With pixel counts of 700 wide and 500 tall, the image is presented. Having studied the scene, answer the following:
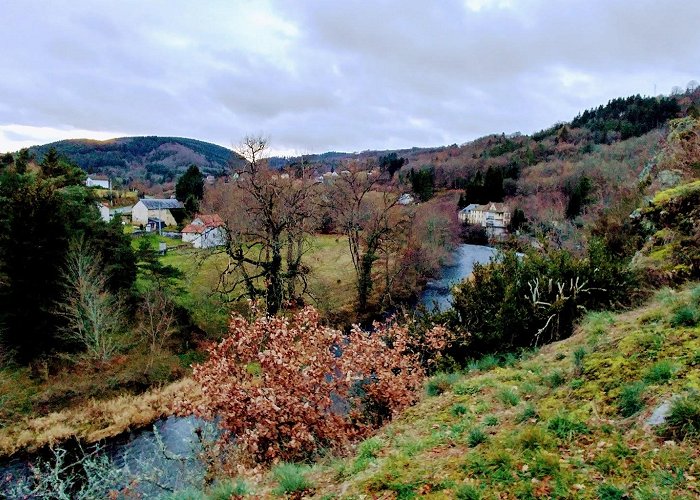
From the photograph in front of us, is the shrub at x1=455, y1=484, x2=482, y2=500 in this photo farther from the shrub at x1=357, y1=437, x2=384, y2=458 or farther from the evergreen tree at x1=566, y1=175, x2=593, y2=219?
the evergreen tree at x1=566, y1=175, x2=593, y2=219

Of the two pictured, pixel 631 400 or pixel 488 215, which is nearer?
pixel 631 400

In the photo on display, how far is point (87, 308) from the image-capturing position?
19.2 meters

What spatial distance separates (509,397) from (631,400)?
6.13 ft

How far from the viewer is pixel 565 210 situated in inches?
2210

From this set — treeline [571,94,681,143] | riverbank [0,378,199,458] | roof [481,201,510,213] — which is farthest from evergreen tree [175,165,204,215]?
treeline [571,94,681,143]

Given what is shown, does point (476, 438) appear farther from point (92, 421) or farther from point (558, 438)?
point (92, 421)

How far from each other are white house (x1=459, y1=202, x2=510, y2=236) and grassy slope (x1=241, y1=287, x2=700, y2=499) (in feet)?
204

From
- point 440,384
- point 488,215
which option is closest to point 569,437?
point 440,384

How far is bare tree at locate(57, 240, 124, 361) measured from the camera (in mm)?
19188

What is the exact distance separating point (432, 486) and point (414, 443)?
1.33 metres

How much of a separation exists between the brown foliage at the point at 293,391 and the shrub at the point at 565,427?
11.9 feet

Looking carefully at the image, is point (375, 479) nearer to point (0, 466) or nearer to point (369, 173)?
point (0, 466)

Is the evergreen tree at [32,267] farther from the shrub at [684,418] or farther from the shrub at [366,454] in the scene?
the shrub at [684,418]

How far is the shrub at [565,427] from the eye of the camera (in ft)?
A: 15.6
